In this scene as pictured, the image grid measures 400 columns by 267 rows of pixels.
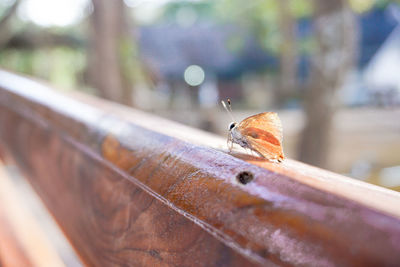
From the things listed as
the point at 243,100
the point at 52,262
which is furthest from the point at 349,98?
the point at 52,262

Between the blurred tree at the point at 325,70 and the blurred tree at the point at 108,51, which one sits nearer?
the blurred tree at the point at 325,70

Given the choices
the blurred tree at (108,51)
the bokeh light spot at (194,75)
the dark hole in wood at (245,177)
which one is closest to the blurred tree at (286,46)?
the blurred tree at (108,51)

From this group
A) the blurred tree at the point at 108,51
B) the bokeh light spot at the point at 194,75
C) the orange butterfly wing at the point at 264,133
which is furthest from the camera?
the bokeh light spot at the point at 194,75

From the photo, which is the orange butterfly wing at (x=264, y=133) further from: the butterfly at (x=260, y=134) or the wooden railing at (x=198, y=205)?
the wooden railing at (x=198, y=205)

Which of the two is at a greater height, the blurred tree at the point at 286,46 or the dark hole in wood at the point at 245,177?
the dark hole in wood at the point at 245,177

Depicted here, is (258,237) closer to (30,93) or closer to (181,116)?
(30,93)

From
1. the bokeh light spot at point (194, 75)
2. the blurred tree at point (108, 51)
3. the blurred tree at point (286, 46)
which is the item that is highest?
the blurred tree at point (108, 51)

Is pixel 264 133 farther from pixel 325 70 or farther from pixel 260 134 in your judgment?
pixel 325 70
